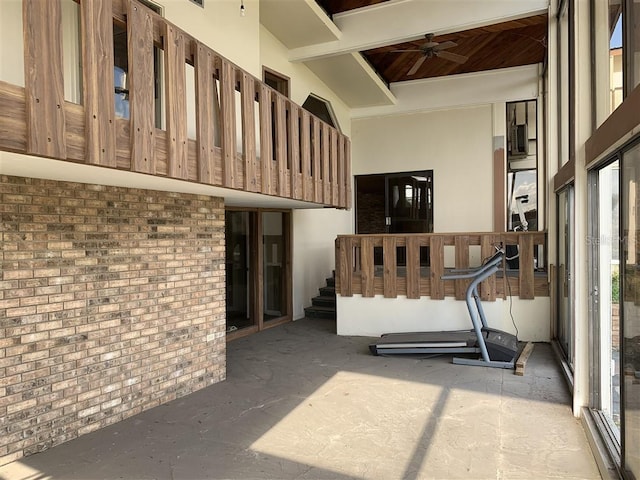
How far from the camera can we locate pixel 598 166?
3256 mm

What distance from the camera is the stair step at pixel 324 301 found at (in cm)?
860

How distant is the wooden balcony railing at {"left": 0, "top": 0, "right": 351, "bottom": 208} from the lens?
223 centimetres

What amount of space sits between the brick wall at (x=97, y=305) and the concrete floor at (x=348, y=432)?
0.82ft

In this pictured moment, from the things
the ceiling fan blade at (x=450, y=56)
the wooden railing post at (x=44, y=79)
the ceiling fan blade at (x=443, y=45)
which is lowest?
the wooden railing post at (x=44, y=79)

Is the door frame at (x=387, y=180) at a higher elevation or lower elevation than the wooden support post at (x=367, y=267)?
higher

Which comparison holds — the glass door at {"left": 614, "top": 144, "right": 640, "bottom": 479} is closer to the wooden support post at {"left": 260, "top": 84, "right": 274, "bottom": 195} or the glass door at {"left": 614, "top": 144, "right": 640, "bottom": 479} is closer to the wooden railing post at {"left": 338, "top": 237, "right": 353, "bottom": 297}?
the wooden support post at {"left": 260, "top": 84, "right": 274, "bottom": 195}

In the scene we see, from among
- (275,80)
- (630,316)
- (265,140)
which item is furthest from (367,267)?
(630,316)

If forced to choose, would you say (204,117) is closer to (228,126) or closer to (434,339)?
(228,126)

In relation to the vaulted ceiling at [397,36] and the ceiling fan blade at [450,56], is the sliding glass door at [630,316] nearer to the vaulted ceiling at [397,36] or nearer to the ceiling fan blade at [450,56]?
the vaulted ceiling at [397,36]

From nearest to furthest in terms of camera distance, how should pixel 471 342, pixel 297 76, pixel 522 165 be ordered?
pixel 471 342 → pixel 297 76 → pixel 522 165

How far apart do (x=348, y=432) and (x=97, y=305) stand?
89.9 inches

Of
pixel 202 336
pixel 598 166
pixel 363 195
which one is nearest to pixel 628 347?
pixel 598 166

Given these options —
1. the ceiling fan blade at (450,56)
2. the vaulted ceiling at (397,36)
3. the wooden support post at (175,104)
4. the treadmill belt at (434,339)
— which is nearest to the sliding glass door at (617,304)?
the treadmill belt at (434,339)

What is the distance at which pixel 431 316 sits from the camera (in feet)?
21.5
